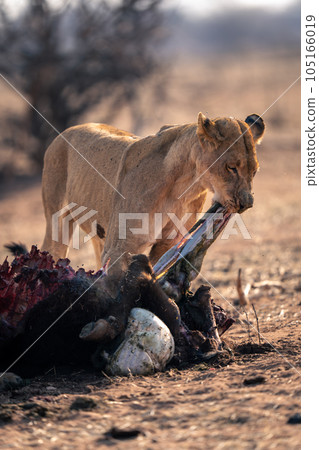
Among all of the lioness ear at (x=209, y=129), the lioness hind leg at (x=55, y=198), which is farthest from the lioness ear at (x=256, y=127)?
the lioness hind leg at (x=55, y=198)

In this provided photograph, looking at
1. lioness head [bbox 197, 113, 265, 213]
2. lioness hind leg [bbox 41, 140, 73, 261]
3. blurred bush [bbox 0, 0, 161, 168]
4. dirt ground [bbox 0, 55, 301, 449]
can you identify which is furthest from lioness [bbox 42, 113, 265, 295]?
blurred bush [bbox 0, 0, 161, 168]

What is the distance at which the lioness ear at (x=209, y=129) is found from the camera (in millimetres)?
5020

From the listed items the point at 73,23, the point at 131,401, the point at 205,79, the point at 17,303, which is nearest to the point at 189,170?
the point at 17,303

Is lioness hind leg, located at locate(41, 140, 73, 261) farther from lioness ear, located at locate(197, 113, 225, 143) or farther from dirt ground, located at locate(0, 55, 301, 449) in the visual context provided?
lioness ear, located at locate(197, 113, 225, 143)

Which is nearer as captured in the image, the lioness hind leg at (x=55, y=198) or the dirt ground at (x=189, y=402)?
the dirt ground at (x=189, y=402)

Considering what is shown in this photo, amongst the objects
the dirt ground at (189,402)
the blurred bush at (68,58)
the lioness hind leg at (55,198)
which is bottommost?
the dirt ground at (189,402)

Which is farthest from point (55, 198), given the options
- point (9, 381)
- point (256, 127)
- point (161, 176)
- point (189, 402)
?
point (189, 402)

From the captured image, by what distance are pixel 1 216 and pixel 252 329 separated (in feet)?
33.6

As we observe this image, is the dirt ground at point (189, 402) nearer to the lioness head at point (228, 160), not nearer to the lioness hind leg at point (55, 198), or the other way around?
the lioness head at point (228, 160)

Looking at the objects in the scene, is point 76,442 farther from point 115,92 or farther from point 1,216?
point 115,92

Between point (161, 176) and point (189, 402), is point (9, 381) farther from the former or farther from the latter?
point (161, 176)

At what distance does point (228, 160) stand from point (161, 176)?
24.9 inches

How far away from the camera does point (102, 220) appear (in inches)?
241

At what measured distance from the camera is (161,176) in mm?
5363
